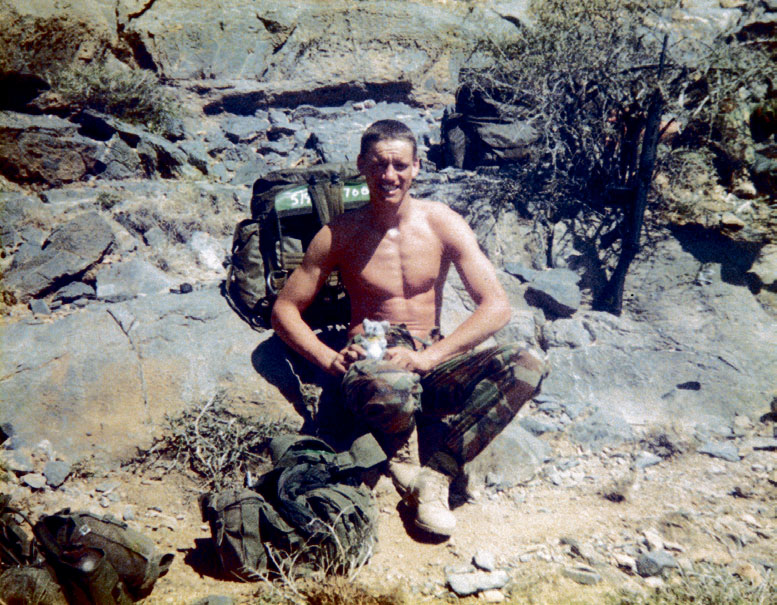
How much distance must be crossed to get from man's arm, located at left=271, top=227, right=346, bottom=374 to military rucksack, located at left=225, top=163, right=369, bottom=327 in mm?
472

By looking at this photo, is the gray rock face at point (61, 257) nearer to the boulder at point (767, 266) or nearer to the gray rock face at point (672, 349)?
the gray rock face at point (672, 349)

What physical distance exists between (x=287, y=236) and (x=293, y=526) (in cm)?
199

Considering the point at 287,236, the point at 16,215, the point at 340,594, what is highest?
the point at 287,236

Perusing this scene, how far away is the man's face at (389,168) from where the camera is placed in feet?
9.92

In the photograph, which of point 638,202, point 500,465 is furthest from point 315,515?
point 638,202

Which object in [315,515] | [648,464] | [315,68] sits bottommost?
[648,464]

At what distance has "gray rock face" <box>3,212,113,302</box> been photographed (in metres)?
4.02

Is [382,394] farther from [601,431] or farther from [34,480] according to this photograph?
[34,480]

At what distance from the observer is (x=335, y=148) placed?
6270 millimetres

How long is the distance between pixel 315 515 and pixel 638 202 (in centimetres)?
372

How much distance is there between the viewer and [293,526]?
7.76 ft

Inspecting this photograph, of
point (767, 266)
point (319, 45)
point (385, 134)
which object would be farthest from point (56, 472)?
point (319, 45)

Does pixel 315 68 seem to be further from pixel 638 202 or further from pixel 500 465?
pixel 500 465

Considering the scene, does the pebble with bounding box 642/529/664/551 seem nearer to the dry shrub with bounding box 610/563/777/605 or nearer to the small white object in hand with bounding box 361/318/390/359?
the dry shrub with bounding box 610/563/777/605
